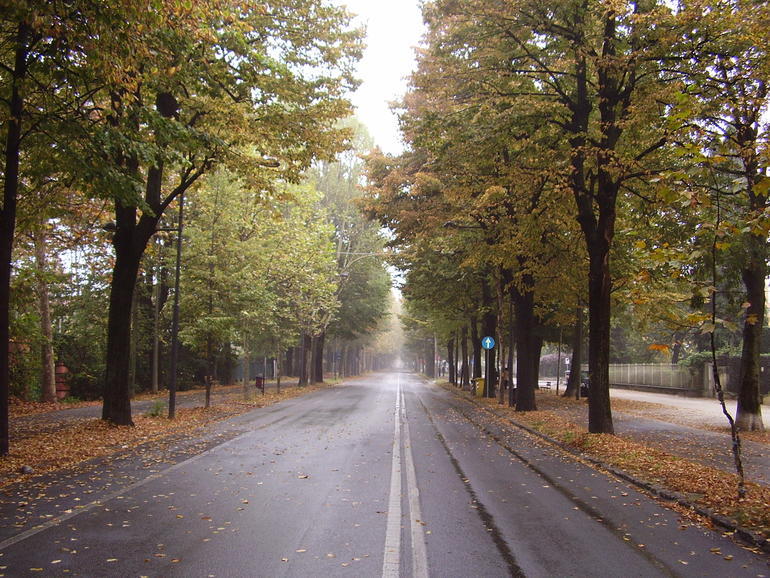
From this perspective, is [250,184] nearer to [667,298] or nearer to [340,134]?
[340,134]

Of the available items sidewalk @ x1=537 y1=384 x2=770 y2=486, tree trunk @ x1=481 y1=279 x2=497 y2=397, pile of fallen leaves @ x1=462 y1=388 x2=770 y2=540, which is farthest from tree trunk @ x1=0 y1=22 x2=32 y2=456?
tree trunk @ x1=481 y1=279 x2=497 y2=397

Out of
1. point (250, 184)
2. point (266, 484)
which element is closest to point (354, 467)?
point (266, 484)

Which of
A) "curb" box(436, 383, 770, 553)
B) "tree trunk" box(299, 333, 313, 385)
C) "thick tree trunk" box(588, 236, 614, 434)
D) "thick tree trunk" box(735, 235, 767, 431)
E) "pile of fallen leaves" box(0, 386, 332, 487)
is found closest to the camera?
"curb" box(436, 383, 770, 553)

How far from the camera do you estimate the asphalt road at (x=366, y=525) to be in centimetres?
506

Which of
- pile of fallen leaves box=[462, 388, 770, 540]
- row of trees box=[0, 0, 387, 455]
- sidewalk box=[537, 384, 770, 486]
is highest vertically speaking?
row of trees box=[0, 0, 387, 455]

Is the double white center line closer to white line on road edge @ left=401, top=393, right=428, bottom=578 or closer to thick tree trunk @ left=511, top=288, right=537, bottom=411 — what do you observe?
white line on road edge @ left=401, top=393, right=428, bottom=578

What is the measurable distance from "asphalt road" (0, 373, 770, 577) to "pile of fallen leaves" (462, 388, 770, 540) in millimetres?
503

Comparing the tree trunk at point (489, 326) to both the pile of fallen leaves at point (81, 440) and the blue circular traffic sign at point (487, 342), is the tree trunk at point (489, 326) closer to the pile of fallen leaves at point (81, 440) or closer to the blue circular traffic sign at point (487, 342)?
the blue circular traffic sign at point (487, 342)

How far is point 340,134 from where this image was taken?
13617mm

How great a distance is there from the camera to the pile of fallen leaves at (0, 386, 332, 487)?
9508 mm

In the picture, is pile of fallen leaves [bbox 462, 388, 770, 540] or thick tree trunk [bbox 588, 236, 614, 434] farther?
thick tree trunk [bbox 588, 236, 614, 434]

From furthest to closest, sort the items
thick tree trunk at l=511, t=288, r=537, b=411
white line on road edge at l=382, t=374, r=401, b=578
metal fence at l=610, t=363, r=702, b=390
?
metal fence at l=610, t=363, r=702, b=390
thick tree trunk at l=511, t=288, r=537, b=411
white line on road edge at l=382, t=374, r=401, b=578

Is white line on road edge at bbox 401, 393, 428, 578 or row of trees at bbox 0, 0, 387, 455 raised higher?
row of trees at bbox 0, 0, 387, 455

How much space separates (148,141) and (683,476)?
11.1 meters
